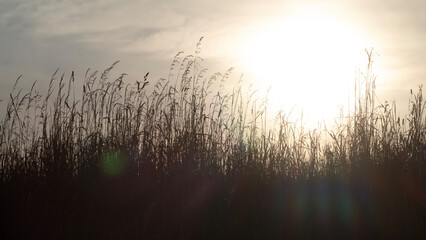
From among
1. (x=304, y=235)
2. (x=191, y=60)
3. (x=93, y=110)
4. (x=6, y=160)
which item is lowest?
(x=304, y=235)

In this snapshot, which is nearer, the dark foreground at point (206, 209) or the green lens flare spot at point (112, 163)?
the dark foreground at point (206, 209)

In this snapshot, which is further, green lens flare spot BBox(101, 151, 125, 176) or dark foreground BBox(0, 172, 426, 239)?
green lens flare spot BBox(101, 151, 125, 176)

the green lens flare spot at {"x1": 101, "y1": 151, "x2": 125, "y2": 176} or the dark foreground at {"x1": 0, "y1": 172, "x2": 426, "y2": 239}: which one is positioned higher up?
the green lens flare spot at {"x1": 101, "y1": 151, "x2": 125, "y2": 176}

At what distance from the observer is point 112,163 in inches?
184

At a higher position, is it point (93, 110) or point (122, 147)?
point (93, 110)

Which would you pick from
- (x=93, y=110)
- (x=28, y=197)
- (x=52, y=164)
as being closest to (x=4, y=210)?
(x=28, y=197)

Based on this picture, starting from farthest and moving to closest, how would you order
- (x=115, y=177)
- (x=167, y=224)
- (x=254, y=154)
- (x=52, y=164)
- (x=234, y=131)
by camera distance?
(x=234, y=131) → (x=254, y=154) → (x=52, y=164) → (x=115, y=177) → (x=167, y=224)

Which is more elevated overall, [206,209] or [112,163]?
[112,163]

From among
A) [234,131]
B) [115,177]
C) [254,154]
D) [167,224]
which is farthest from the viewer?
[234,131]

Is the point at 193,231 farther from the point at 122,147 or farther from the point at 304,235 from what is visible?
the point at 122,147

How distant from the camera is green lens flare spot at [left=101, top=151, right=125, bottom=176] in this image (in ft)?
14.6

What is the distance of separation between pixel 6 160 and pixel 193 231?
7.64 ft

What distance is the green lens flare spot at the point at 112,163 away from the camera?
4.44 m

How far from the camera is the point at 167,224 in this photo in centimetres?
391
